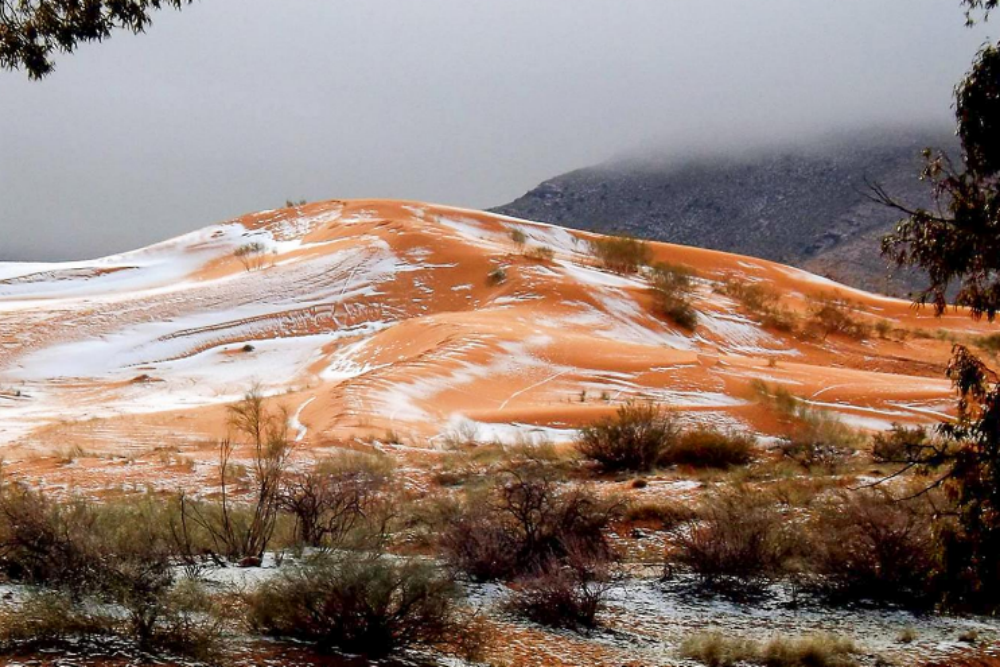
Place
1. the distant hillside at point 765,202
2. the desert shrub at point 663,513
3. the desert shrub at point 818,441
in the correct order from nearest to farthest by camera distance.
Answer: the desert shrub at point 663,513
the desert shrub at point 818,441
the distant hillside at point 765,202

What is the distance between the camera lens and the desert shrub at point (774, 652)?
6.66 metres

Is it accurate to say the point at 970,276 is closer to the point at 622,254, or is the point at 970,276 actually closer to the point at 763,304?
the point at 763,304

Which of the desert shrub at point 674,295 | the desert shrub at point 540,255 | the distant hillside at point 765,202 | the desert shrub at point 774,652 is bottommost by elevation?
the desert shrub at point 774,652

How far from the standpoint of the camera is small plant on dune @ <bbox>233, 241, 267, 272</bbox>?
40656 millimetres

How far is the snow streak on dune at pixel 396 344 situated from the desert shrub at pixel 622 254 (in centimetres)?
139

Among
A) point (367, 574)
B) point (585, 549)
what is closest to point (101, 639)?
point (367, 574)

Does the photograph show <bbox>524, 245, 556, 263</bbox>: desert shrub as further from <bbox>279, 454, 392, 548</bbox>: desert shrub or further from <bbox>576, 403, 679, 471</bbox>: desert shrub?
<bbox>279, 454, 392, 548</bbox>: desert shrub

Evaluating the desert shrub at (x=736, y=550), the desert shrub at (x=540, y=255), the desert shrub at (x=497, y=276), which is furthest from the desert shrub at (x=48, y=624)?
the desert shrub at (x=540, y=255)

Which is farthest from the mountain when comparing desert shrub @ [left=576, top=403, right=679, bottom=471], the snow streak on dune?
desert shrub @ [left=576, top=403, right=679, bottom=471]

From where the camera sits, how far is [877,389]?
21578mm

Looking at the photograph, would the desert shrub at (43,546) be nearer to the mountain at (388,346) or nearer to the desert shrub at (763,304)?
the mountain at (388,346)

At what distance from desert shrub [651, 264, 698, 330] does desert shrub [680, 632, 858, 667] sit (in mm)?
26617

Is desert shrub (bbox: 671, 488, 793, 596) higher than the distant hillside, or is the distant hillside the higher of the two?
the distant hillside

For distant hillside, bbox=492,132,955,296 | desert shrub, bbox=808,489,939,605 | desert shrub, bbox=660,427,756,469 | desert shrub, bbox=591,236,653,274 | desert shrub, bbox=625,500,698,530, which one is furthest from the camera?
distant hillside, bbox=492,132,955,296
